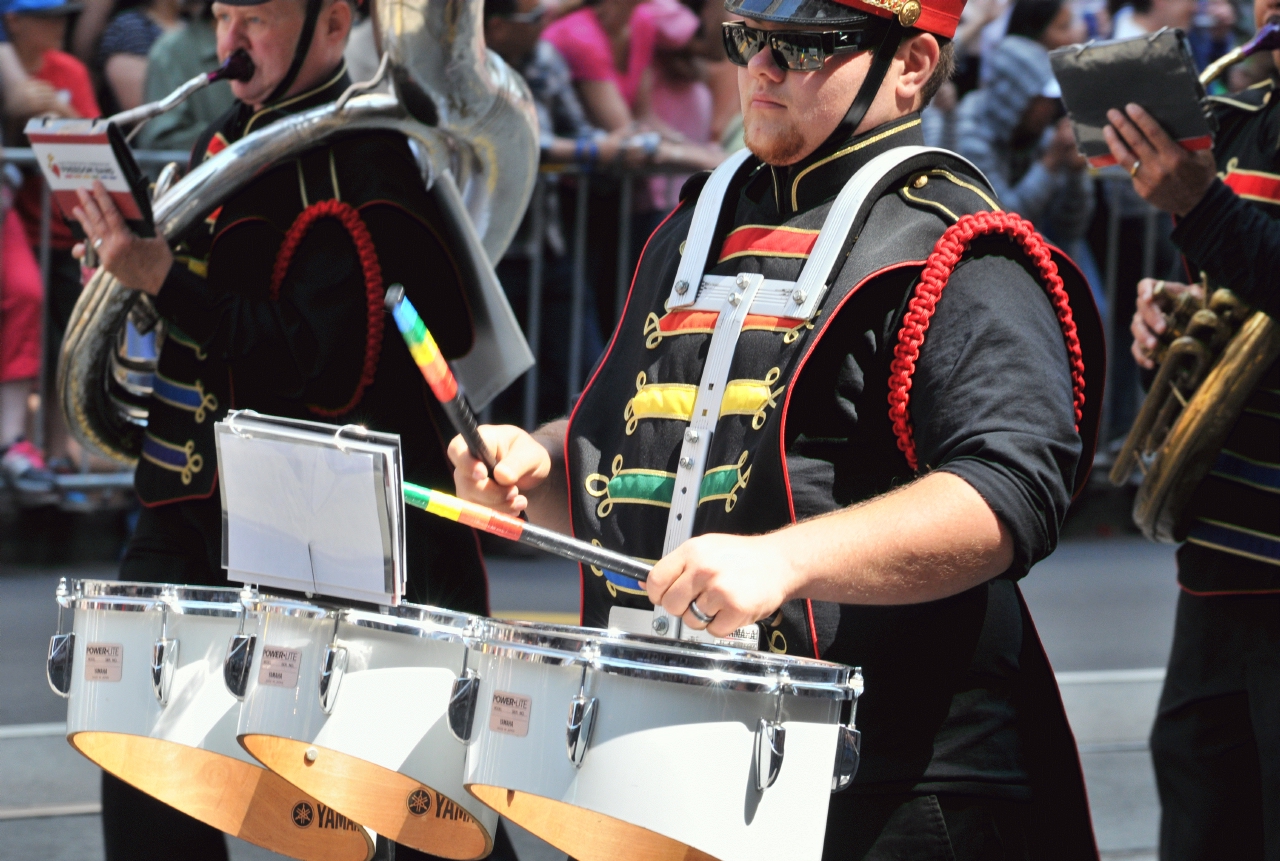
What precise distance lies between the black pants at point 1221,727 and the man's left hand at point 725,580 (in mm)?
1682

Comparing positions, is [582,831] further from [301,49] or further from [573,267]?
[573,267]

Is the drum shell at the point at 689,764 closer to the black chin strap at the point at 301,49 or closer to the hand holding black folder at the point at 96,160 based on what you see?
the hand holding black folder at the point at 96,160

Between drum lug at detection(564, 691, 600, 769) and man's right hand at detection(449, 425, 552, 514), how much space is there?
0.48 m

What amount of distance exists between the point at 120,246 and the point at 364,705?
149 cm

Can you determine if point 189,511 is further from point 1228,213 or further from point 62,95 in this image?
point 62,95

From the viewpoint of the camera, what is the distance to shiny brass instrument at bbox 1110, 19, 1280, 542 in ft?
10.7

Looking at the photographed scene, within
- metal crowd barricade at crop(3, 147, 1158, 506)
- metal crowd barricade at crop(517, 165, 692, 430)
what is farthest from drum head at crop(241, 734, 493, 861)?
metal crowd barricade at crop(517, 165, 692, 430)

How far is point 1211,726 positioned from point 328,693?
1.87 metres

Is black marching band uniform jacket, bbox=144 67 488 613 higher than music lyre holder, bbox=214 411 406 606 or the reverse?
the reverse

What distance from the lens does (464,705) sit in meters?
2.09

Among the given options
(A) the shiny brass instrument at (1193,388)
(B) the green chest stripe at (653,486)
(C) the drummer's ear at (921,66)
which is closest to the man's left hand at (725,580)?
(B) the green chest stripe at (653,486)

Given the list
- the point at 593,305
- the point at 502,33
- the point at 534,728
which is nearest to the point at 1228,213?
the point at 534,728

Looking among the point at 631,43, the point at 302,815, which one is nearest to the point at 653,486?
the point at 302,815

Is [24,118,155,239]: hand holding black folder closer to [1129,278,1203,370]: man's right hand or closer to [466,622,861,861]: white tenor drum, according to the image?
[466,622,861,861]: white tenor drum
